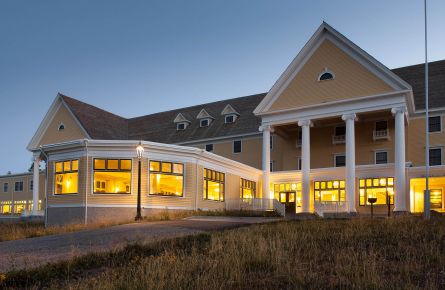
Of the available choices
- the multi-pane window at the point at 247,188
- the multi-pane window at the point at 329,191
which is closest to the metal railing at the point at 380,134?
the multi-pane window at the point at 329,191

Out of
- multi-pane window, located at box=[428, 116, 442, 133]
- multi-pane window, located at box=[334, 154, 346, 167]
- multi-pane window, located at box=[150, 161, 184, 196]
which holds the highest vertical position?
multi-pane window, located at box=[428, 116, 442, 133]

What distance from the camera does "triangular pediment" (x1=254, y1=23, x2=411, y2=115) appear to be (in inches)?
1359

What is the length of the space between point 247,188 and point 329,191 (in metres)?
7.00

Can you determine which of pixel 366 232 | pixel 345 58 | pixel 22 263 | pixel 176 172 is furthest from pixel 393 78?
pixel 22 263

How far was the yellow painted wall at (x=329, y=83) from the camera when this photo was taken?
34.8 meters

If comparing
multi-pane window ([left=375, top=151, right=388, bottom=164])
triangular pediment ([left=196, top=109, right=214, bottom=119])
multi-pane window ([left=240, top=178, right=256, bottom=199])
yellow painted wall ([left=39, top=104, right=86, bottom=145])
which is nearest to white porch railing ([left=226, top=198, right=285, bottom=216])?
multi-pane window ([left=240, top=178, right=256, bottom=199])

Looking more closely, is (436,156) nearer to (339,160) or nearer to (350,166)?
(339,160)

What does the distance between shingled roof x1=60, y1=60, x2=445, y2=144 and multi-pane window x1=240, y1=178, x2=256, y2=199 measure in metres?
6.82

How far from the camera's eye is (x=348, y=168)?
3450 cm

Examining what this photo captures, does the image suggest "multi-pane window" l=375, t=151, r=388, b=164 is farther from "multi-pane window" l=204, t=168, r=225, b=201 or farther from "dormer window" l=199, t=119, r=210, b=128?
"dormer window" l=199, t=119, r=210, b=128

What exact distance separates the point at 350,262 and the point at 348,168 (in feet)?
84.4

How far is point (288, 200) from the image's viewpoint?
4050cm

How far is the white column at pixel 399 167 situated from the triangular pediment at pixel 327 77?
2.00m

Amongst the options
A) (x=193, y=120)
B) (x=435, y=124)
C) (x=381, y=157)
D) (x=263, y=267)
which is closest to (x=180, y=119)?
(x=193, y=120)
